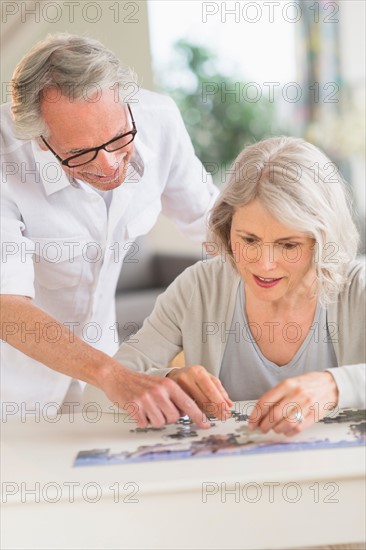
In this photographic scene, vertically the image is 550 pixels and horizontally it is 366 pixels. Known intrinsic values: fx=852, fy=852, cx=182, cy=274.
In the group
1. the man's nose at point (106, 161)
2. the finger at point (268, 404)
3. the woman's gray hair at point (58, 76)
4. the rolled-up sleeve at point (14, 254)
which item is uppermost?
the woman's gray hair at point (58, 76)

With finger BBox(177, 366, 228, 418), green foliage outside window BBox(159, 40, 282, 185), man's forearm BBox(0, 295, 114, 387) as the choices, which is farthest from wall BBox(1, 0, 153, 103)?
green foliage outside window BBox(159, 40, 282, 185)

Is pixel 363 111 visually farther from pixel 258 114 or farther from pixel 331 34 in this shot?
pixel 258 114

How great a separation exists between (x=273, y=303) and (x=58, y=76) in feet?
1.93

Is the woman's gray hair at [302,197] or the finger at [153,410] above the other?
the woman's gray hair at [302,197]

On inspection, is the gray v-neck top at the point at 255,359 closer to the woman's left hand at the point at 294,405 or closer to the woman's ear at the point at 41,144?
the woman's left hand at the point at 294,405

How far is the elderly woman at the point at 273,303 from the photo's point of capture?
1.42 m

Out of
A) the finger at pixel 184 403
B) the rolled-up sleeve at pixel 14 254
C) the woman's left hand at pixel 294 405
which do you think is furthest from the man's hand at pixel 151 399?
the rolled-up sleeve at pixel 14 254

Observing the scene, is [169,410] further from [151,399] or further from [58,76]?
[58,76]

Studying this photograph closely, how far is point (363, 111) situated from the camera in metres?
4.07

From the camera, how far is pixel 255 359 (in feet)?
5.46

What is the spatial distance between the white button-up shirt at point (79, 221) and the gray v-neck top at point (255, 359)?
27cm

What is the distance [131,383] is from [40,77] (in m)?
0.59

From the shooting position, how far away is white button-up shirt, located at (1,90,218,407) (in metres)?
1.62

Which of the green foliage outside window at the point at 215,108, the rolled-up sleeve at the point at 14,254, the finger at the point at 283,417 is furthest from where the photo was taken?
the green foliage outside window at the point at 215,108
